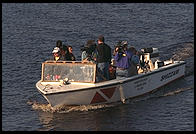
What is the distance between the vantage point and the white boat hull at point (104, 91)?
2483 cm

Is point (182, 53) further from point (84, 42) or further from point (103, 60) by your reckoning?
point (103, 60)

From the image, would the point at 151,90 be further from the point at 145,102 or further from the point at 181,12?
the point at 181,12

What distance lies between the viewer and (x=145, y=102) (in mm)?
27078

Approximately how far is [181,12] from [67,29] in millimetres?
9962

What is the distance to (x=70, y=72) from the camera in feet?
84.7

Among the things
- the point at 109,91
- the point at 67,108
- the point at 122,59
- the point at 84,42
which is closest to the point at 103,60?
the point at 122,59

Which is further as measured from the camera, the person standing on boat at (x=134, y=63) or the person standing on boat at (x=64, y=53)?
the person standing on boat at (x=134, y=63)

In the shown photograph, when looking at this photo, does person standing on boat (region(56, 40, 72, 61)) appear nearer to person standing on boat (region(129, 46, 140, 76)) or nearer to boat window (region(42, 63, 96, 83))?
boat window (region(42, 63, 96, 83))

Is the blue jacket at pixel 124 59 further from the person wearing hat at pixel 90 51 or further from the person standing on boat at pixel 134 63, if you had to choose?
the person wearing hat at pixel 90 51

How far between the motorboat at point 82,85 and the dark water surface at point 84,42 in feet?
1.42

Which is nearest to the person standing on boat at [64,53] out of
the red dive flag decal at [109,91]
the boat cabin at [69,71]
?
the boat cabin at [69,71]

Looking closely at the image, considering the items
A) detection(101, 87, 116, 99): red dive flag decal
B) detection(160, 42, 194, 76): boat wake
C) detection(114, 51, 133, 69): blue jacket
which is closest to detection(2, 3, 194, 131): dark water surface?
detection(160, 42, 194, 76): boat wake

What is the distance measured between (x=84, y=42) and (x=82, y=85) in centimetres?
1247

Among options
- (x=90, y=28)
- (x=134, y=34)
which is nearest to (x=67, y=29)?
(x=90, y=28)
